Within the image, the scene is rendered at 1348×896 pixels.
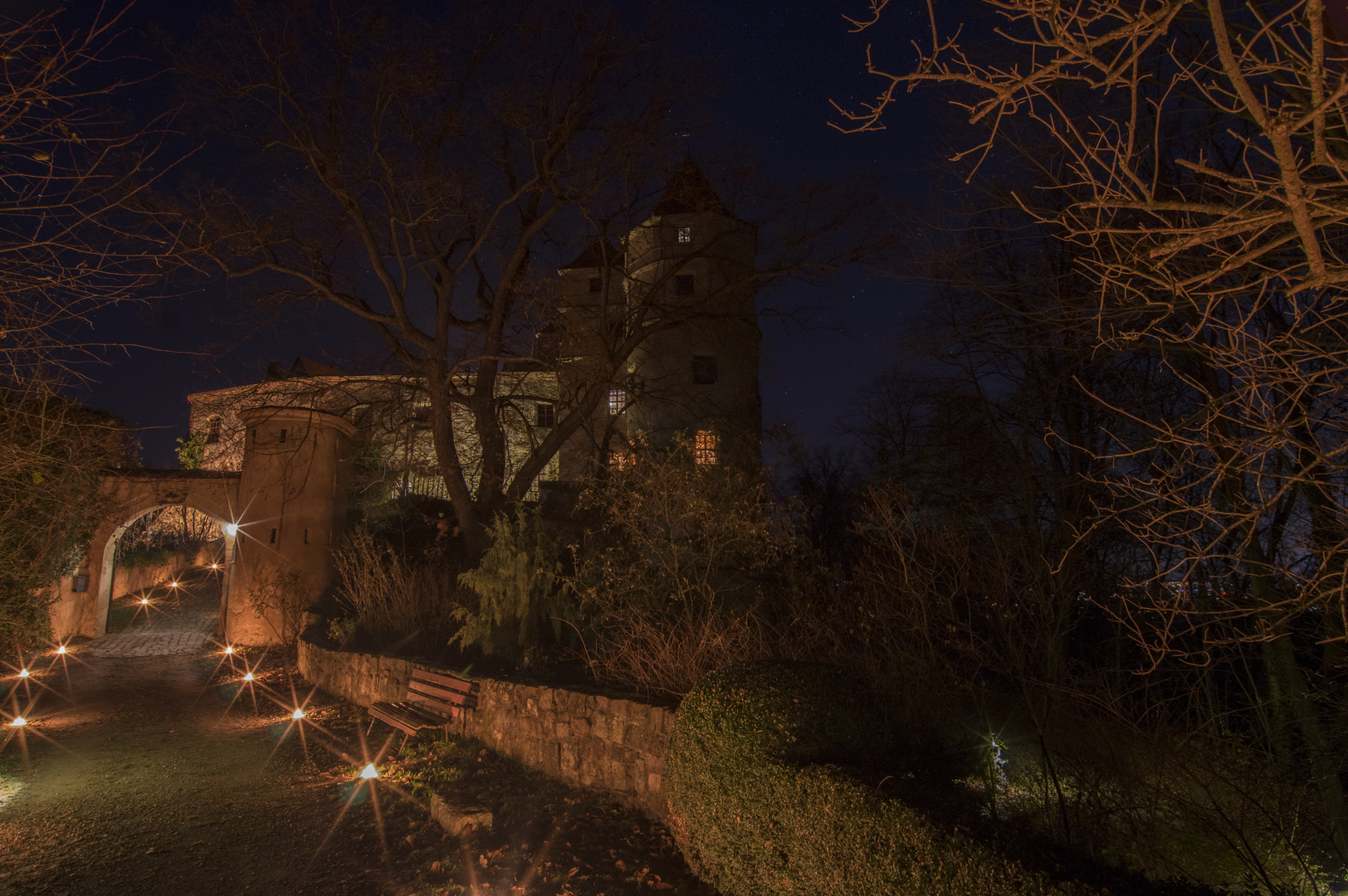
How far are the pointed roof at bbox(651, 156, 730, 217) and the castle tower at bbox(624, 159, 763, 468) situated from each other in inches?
0.9

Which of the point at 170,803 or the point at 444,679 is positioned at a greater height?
the point at 444,679

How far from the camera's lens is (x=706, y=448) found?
11.4 metres

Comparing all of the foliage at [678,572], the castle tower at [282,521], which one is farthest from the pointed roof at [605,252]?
the foliage at [678,572]

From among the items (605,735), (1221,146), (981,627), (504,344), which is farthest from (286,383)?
(1221,146)

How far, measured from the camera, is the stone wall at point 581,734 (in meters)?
5.85

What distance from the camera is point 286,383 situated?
50.5ft

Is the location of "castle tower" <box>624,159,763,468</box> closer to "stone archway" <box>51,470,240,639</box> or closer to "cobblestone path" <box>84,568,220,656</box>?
"stone archway" <box>51,470,240,639</box>

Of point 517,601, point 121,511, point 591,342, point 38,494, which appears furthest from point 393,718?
point 121,511

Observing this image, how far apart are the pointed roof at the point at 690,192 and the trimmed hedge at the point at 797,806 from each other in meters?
11.4

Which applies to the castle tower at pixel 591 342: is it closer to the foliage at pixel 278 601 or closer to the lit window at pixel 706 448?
the lit window at pixel 706 448

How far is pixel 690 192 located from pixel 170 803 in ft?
40.4

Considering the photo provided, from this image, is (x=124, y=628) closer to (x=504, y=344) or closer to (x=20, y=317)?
(x=504, y=344)

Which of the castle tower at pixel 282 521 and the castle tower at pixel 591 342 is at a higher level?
the castle tower at pixel 591 342

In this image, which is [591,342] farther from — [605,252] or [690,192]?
[690,192]
